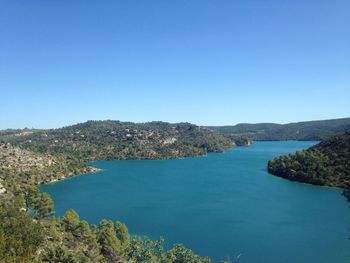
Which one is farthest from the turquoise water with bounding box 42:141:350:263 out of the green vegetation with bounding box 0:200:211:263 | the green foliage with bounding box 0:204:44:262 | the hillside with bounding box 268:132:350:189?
the green foliage with bounding box 0:204:44:262

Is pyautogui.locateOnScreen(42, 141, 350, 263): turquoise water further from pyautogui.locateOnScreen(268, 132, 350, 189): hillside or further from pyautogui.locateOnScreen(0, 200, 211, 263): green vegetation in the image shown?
pyautogui.locateOnScreen(0, 200, 211, 263): green vegetation

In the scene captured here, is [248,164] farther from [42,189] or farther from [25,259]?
[25,259]

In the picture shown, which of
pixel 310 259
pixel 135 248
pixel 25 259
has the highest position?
pixel 25 259

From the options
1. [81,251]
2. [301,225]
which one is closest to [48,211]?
[81,251]

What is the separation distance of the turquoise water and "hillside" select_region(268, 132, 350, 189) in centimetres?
377

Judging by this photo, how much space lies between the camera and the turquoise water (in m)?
53.7

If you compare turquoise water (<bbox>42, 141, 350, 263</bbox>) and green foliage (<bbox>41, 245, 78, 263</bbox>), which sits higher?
green foliage (<bbox>41, 245, 78, 263</bbox>)

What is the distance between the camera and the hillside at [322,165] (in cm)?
10234

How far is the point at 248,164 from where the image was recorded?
164 m

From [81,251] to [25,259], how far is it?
408 inches

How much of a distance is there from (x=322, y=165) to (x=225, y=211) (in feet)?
150

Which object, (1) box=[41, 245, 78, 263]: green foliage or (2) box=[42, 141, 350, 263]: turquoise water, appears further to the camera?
(2) box=[42, 141, 350, 263]: turquoise water

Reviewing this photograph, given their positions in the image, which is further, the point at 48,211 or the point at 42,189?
the point at 42,189

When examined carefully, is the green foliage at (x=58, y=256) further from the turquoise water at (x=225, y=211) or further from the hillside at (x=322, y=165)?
the hillside at (x=322, y=165)
